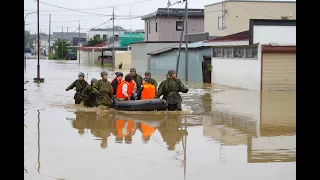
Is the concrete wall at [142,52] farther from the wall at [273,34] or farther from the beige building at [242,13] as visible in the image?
the wall at [273,34]

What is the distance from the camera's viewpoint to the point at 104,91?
19.0 m

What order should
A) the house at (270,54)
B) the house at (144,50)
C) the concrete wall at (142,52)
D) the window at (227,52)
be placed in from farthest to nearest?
the concrete wall at (142,52) < the house at (144,50) < the window at (227,52) < the house at (270,54)

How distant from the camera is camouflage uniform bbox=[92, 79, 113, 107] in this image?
19.0 meters

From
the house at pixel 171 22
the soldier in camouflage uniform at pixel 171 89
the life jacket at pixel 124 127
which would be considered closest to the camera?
the life jacket at pixel 124 127

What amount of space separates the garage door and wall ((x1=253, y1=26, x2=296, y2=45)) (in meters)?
0.73

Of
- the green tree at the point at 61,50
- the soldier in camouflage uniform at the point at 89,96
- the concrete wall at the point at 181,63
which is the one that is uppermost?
the green tree at the point at 61,50

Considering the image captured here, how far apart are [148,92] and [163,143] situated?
6.06 metres

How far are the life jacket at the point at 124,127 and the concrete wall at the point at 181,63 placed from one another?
2128cm

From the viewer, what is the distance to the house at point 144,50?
177ft

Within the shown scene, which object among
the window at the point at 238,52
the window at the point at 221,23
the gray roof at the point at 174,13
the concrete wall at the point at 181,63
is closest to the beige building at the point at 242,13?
the window at the point at 221,23

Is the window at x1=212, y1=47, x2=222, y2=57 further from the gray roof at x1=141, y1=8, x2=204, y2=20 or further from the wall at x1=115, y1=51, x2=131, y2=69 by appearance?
the wall at x1=115, y1=51, x2=131, y2=69

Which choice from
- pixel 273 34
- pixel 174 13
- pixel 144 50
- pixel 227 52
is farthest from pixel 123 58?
pixel 273 34

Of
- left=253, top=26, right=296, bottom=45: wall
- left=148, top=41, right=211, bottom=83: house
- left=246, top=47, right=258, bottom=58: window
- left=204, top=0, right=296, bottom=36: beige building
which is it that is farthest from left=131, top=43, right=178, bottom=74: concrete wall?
left=253, top=26, right=296, bottom=45: wall

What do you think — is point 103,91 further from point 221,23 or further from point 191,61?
point 221,23
